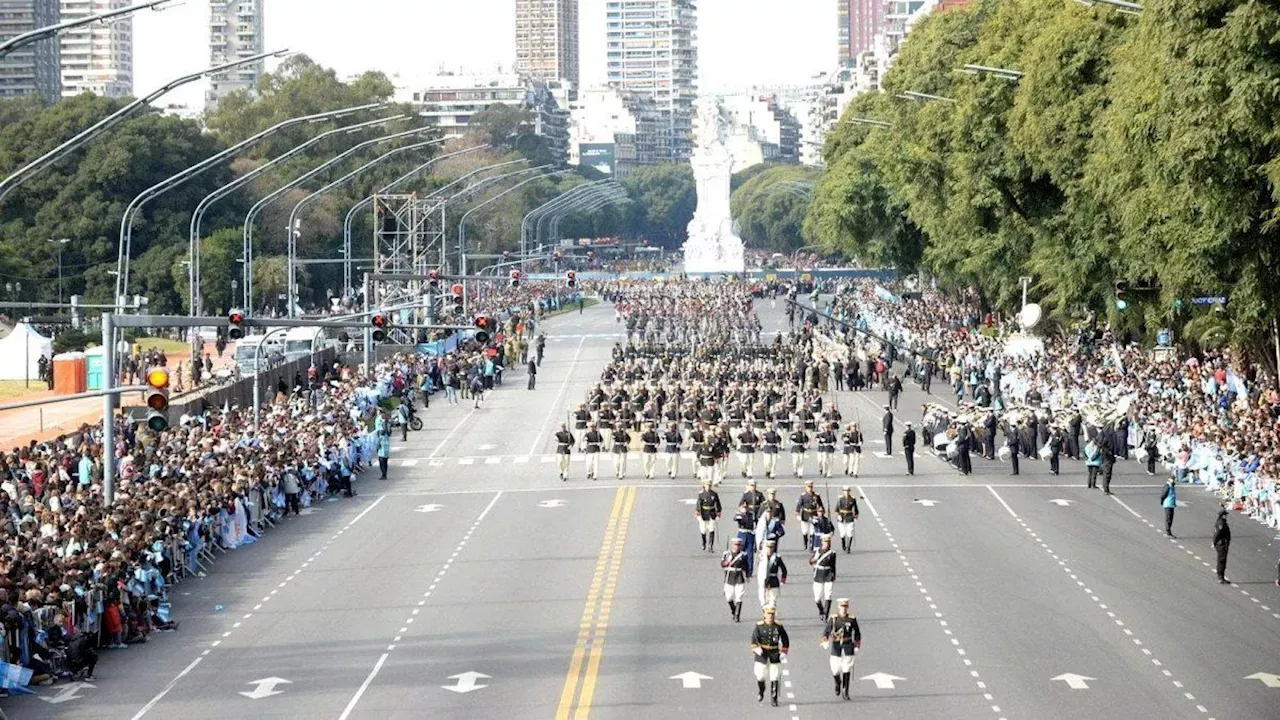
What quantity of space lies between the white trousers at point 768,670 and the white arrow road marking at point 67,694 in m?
8.20

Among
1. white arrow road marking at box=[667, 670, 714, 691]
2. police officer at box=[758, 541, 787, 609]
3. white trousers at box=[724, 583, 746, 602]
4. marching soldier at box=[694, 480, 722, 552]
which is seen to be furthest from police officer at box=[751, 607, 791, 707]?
marching soldier at box=[694, 480, 722, 552]

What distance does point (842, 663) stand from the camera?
88.8 ft

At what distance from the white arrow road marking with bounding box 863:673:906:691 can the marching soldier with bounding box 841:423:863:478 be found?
2170cm

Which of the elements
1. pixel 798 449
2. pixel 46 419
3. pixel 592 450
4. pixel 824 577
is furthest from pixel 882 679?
pixel 46 419

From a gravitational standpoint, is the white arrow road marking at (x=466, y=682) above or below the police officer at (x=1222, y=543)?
below

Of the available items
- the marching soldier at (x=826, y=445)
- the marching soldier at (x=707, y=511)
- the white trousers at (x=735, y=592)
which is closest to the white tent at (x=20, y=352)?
the marching soldier at (x=826, y=445)

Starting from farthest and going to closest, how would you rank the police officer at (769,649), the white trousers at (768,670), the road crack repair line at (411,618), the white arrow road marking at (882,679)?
the white arrow road marking at (882,679) < the road crack repair line at (411,618) < the white trousers at (768,670) < the police officer at (769,649)

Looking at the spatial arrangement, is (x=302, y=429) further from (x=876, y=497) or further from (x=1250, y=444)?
(x=1250, y=444)

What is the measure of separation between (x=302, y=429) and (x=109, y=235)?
2852 inches

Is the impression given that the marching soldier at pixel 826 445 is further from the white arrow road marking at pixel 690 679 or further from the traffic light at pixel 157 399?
the white arrow road marking at pixel 690 679

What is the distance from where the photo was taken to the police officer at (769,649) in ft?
87.0

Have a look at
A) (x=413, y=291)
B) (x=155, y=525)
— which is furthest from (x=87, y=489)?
(x=413, y=291)

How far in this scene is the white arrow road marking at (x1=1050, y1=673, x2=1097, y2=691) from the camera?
2767 centimetres

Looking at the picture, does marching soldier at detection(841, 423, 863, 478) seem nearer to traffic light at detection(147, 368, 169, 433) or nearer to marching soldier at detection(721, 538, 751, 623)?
marching soldier at detection(721, 538, 751, 623)
